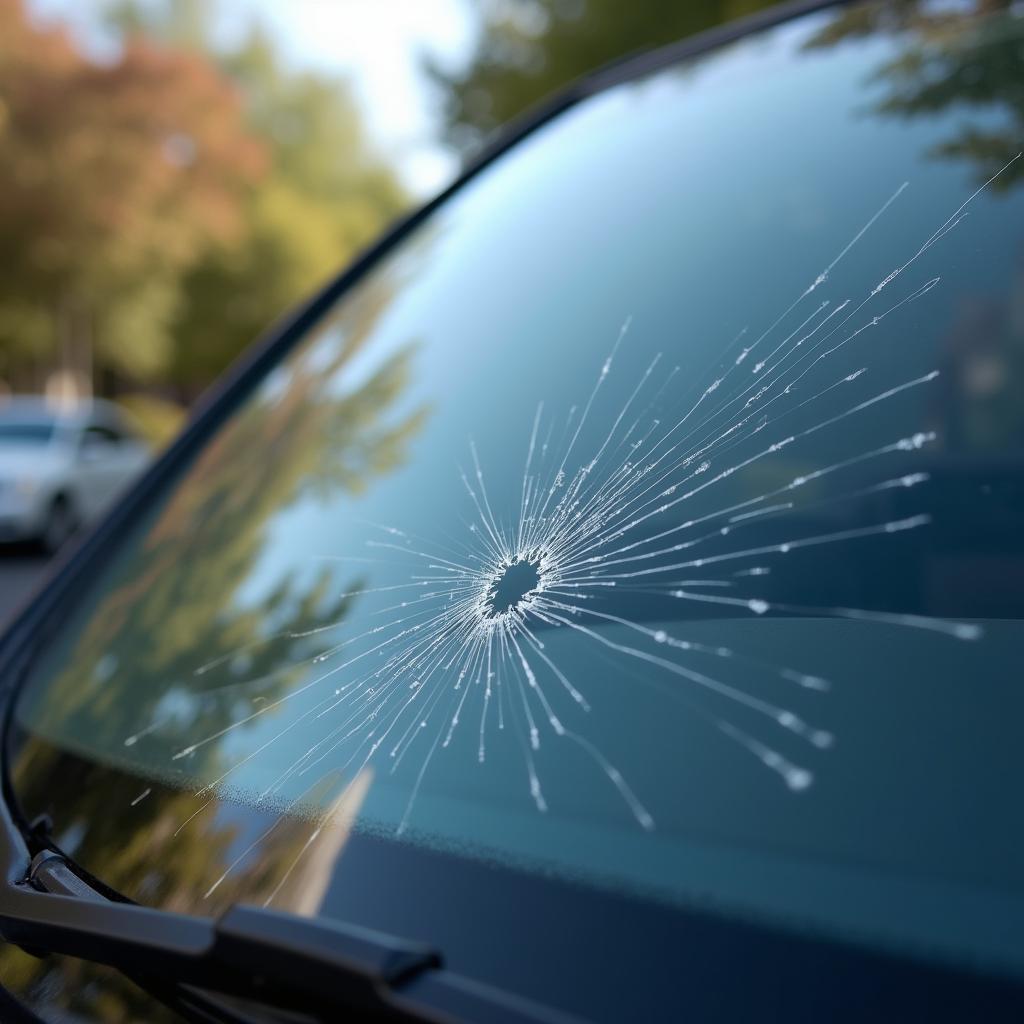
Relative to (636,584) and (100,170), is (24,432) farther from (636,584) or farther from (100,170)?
(100,170)

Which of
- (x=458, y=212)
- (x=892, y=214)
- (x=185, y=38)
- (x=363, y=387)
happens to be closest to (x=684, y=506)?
(x=892, y=214)

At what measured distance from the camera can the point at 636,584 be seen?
99 cm

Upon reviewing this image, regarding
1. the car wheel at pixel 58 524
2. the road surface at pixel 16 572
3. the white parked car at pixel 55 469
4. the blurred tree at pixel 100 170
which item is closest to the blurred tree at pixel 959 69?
the road surface at pixel 16 572

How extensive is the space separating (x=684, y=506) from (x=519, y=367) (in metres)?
0.42

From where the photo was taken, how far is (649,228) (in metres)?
1.44

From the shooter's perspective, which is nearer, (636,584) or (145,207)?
(636,584)

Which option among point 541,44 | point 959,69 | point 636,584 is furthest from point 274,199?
point 636,584

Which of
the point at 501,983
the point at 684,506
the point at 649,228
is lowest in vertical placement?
the point at 501,983

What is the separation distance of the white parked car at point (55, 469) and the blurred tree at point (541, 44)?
536 centimetres

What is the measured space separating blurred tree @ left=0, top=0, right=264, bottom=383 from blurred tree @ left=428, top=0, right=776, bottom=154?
39.9 ft

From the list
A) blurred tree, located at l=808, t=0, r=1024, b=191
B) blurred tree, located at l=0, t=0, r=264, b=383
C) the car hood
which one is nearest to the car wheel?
the car hood

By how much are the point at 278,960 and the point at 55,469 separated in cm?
1224

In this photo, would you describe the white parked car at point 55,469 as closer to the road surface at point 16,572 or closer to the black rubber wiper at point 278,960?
the road surface at point 16,572

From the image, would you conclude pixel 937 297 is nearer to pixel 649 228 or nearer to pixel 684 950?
pixel 649 228
